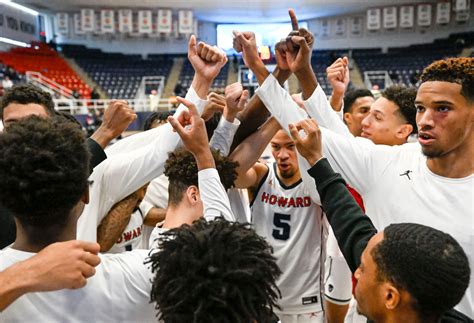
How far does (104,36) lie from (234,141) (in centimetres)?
2209

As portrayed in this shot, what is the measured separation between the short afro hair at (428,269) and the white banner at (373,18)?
840 inches

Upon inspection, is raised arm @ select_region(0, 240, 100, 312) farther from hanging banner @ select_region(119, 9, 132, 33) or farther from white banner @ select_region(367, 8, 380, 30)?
white banner @ select_region(367, 8, 380, 30)

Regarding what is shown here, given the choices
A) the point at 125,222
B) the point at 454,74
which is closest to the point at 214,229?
the point at 125,222

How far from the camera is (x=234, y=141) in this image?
247cm

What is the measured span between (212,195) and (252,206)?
113cm

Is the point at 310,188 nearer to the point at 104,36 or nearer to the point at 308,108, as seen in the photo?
the point at 308,108

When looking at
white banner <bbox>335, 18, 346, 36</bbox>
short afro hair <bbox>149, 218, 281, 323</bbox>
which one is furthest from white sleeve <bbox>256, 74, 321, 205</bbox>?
white banner <bbox>335, 18, 346, 36</bbox>

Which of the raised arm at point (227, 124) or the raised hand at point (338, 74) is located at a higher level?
the raised hand at point (338, 74)

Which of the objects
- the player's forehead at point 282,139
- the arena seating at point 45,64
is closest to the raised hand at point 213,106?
the player's forehead at point 282,139

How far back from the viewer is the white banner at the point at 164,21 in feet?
65.3

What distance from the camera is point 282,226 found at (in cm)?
260

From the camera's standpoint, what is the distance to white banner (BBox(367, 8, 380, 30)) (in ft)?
67.3

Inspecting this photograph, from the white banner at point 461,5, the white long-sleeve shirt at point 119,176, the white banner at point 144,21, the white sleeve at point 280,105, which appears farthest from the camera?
the white banner at point 144,21

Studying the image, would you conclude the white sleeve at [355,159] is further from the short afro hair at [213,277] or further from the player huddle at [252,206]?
the short afro hair at [213,277]
